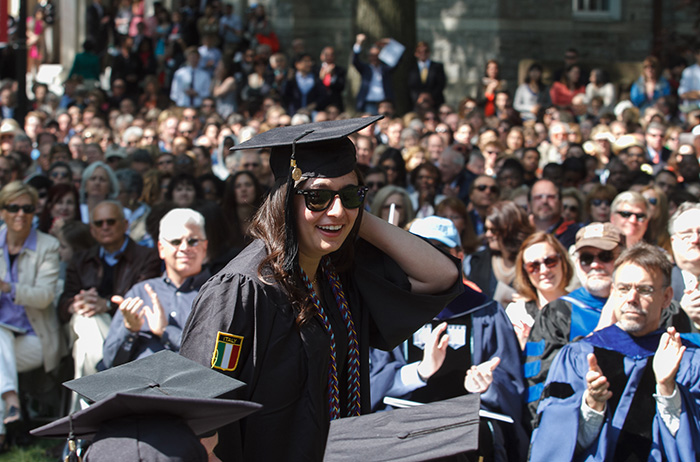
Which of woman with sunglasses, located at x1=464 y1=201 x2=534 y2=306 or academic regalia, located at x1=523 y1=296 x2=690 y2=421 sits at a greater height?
woman with sunglasses, located at x1=464 y1=201 x2=534 y2=306

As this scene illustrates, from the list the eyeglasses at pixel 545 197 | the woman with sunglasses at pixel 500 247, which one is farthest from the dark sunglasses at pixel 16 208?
the eyeglasses at pixel 545 197

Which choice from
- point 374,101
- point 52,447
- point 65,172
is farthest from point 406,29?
point 52,447

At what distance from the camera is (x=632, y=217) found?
776cm

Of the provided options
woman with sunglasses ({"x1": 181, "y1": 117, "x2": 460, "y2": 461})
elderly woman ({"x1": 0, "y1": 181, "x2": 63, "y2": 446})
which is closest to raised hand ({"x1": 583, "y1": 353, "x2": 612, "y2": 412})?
woman with sunglasses ({"x1": 181, "y1": 117, "x2": 460, "y2": 461})

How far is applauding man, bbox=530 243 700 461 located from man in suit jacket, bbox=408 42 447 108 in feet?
42.5

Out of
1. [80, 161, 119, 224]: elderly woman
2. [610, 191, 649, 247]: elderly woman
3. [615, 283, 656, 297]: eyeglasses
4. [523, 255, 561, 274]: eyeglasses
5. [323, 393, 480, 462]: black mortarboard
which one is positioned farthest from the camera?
[80, 161, 119, 224]: elderly woman

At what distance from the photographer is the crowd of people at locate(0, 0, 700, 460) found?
5.12 m

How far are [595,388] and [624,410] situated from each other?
10.3 inches

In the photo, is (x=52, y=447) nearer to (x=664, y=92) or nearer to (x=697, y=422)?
(x=697, y=422)

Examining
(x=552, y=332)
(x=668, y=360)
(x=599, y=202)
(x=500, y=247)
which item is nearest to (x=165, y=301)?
(x=552, y=332)

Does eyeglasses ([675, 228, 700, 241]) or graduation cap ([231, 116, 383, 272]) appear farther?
eyeglasses ([675, 228, 700, 241])

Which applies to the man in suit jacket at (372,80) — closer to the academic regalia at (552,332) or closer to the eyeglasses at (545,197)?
the eyeglasses at (545,197)

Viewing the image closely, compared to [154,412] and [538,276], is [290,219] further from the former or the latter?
[538,276]

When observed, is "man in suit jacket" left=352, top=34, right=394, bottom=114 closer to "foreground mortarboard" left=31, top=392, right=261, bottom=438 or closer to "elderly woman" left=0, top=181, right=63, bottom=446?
"elderly woman" left=0, top=181, right=63, bottom=446
